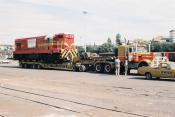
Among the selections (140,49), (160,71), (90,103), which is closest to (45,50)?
(140,49)

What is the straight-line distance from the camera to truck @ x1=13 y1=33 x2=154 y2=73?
28406mm

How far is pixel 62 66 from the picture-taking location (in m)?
35.0

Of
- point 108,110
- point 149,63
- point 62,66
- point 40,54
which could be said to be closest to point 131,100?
point 108,110

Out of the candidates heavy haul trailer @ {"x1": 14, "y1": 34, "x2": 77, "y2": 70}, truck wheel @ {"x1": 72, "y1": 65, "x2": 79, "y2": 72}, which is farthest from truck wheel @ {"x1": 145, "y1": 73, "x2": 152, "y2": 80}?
heavy haul trailer @ {"x1": 14, "y1": 34, "x2": 77, "y2": 70}

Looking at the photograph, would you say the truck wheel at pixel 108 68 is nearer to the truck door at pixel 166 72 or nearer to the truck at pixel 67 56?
the truck at pixel 67 56

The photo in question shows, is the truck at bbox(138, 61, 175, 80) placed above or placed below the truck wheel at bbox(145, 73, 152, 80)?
above

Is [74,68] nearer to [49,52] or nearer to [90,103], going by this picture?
[49,52]

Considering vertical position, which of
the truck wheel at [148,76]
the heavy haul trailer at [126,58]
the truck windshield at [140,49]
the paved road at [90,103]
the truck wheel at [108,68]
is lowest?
the paved road at [90,103]

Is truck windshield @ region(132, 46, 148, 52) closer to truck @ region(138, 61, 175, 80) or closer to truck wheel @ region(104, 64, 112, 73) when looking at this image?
truck wheel @ region(104, 64, 112, 73)

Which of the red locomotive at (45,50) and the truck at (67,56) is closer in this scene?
the truck at (67,56)

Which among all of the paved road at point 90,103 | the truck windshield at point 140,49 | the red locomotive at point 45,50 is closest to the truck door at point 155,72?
the truck windshield at point 140,49

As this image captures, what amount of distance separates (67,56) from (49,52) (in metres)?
2.25

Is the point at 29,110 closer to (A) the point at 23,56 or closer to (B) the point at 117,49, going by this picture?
(B) the point at 117,49

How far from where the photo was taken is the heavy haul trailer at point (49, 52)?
116ft
